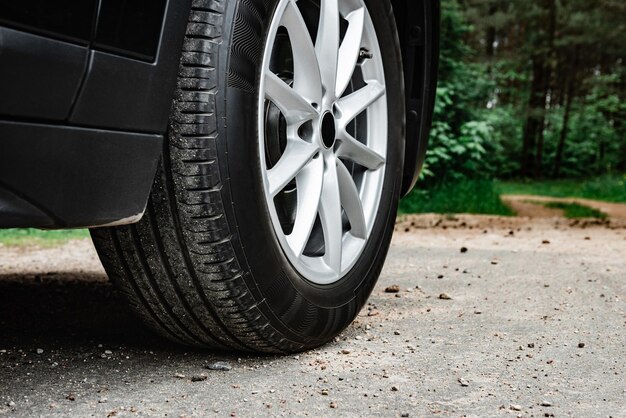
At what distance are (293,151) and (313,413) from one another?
0.83 meters

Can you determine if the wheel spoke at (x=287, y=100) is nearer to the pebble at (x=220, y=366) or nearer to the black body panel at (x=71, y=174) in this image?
the black body panel at (x=71, y=174)

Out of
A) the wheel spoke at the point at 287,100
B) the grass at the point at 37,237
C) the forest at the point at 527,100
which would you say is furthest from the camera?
the forest at the point at 527,100

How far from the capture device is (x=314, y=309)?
2236mm

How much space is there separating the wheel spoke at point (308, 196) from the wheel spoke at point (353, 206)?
0.66 ft

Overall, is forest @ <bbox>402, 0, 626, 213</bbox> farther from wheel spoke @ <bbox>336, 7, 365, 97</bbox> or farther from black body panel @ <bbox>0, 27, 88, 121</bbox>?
black body panel @ <bbox>0, 27, 88, 121</bbox>

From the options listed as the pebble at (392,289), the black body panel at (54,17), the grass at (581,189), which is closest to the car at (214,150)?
the black body panel at (54,17)

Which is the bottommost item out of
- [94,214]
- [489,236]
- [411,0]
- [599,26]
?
[489,236]

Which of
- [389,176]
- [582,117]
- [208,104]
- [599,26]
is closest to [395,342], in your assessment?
[389,176]

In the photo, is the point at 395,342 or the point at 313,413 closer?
the point at 313,413

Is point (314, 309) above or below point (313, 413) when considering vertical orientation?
above

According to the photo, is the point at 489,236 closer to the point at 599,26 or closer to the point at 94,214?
the point at 94,214

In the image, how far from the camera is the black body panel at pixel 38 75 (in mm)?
1400

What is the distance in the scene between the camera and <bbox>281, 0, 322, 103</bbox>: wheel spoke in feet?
7.18

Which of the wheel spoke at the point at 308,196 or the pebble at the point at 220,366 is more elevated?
the wheel spoke at the point at 308,196
